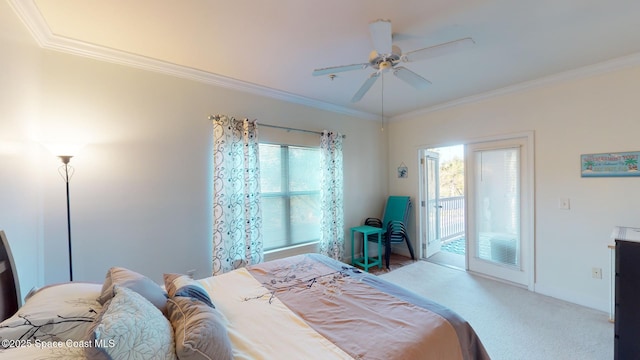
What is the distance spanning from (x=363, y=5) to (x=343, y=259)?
11.3ft

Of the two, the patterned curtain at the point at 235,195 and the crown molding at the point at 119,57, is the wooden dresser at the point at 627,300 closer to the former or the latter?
the patterned curtain at the point at 235,195

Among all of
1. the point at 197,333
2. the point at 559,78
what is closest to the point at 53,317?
the point at 197,333

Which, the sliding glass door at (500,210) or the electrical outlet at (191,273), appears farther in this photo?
the sliding glass door at (500,210)

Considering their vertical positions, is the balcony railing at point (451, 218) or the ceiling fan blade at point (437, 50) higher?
the ceiling fan blade at point (437, 50)

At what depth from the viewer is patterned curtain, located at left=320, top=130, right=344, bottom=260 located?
3787 mm

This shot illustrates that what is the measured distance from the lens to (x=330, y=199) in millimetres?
3811

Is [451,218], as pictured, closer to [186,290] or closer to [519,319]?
[519,319]

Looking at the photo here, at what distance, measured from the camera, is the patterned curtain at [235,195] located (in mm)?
2832

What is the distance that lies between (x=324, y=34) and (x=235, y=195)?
1.98 m

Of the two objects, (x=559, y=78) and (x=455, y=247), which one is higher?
(x=559, y=78)

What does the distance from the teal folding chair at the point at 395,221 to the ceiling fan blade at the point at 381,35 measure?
2.98 metres

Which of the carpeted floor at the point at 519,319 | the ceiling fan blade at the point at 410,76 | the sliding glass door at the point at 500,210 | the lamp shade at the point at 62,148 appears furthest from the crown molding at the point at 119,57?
the carpeted floor at the point at 519,319

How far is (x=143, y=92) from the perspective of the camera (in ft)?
8.19

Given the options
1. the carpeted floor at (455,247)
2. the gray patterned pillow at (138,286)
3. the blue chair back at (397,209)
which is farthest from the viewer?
the carpeted floor at (455,247)
